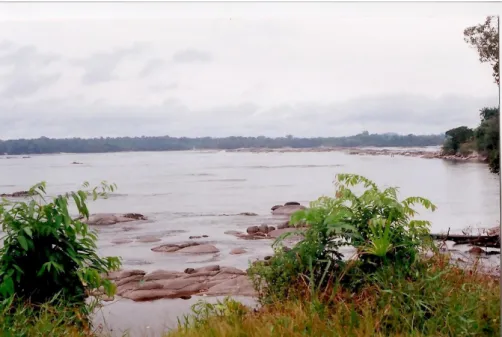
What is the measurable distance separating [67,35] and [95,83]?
7.9 inches

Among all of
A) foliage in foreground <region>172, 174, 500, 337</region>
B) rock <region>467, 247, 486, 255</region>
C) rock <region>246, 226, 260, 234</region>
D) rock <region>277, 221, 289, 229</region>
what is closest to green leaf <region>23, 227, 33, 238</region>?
foliage in foreground <region>172, 174, 500, 337</region>

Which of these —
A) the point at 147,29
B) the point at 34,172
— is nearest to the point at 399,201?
the point at 147,29

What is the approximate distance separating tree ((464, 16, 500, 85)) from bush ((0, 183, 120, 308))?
4.77ft

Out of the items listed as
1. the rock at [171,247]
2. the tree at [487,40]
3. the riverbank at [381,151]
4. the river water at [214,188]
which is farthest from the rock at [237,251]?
the tree at [487,40]

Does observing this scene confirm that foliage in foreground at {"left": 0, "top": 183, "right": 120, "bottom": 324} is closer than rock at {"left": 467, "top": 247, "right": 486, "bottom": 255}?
Yes

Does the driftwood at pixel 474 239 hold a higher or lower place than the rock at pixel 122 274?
higher

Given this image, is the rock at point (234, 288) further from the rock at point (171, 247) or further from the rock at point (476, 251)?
the rock at point (476, 251)

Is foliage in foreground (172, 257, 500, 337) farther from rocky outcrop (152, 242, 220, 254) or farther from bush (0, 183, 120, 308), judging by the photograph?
bush (0, 183, 120, 308)

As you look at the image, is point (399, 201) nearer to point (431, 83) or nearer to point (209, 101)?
point (431, 83)

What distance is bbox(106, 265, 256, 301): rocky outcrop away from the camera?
7.40 feet

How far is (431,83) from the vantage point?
7.53 feet

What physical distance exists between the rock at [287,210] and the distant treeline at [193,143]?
23cm

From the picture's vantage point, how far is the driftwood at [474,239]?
2.30 meters

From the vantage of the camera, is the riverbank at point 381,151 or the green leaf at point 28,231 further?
the riverbank at point 381,151
